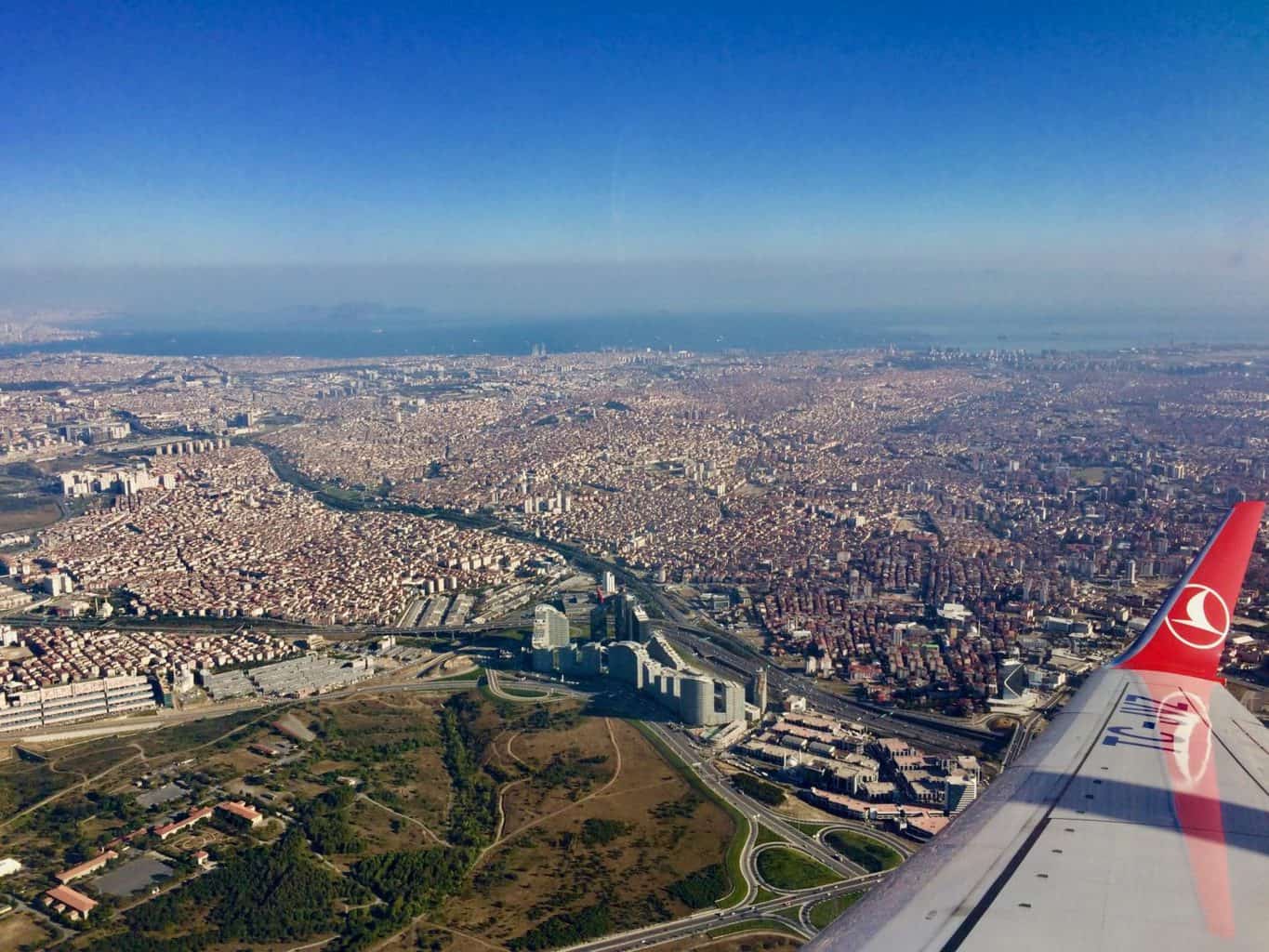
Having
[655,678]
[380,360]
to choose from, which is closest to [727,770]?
[655,678]

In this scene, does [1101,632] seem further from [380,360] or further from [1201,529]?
[380,360]

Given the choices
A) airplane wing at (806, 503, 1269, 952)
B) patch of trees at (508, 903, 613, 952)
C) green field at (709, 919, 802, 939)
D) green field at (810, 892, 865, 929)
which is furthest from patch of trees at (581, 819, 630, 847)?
airplane wing at (806, 503, 1269, 952)

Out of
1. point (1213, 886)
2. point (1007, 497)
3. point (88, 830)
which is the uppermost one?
point (1213, 886)

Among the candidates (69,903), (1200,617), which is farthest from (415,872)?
(1200,617)

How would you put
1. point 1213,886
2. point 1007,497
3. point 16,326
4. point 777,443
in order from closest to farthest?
point 1213,886 < point 1007,497 < point 777,443 < point 16,326

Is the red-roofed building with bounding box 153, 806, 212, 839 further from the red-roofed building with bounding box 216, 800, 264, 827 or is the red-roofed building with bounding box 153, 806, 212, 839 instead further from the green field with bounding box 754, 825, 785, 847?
the green field with bounding box 754, 825, 785, 847

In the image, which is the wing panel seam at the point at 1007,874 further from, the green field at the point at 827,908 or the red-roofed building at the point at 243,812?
the red-roofed building at the point at 243,812

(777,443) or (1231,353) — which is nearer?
(777,443)

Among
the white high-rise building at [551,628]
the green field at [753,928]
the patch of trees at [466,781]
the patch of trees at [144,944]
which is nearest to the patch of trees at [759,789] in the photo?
the green field at [753,928]
